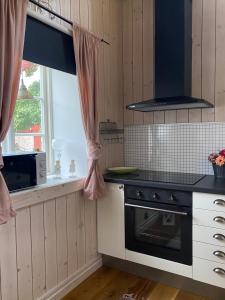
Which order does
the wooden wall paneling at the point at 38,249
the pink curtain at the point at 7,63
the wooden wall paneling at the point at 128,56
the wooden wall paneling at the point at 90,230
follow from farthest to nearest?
the wooden wall paneling at the point at 128,56
the wooden wall paneling at the point at 90,230
the wooden wall paneling at the point at 38,249
the pink curtain at the point at 7,63

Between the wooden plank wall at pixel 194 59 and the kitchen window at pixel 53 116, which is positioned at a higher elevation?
the wooden plank wall at pixel 194 59

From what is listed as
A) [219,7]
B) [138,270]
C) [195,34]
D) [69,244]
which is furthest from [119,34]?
→ [138,270]

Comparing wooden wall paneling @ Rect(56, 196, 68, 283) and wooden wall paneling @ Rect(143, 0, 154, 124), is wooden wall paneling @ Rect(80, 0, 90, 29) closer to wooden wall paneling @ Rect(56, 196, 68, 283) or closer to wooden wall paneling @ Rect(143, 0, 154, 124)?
wooden wall paneling @ Rect(143, 0, 154, 124)

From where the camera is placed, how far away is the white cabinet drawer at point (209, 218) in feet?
5.90

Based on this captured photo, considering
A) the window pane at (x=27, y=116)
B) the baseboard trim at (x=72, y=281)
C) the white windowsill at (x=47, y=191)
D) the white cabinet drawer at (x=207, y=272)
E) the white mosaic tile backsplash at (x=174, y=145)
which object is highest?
the window pane at (x=27, y=116)

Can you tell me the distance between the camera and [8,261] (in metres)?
1.55

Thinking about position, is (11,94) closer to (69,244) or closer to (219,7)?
(69,244)

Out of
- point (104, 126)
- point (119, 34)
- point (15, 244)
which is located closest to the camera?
point (15, 244)

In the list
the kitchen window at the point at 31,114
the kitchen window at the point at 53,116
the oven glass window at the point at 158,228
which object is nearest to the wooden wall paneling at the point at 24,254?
the kitchen window at the point at 31,114

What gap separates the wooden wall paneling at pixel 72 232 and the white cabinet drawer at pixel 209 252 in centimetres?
94

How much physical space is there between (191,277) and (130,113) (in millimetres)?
1631

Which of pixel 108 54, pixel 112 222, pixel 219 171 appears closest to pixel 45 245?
pixel 112 222

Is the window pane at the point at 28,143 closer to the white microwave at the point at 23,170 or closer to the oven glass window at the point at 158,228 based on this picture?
the white microwave at the point at 23,170

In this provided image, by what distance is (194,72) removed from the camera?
7.91ft
